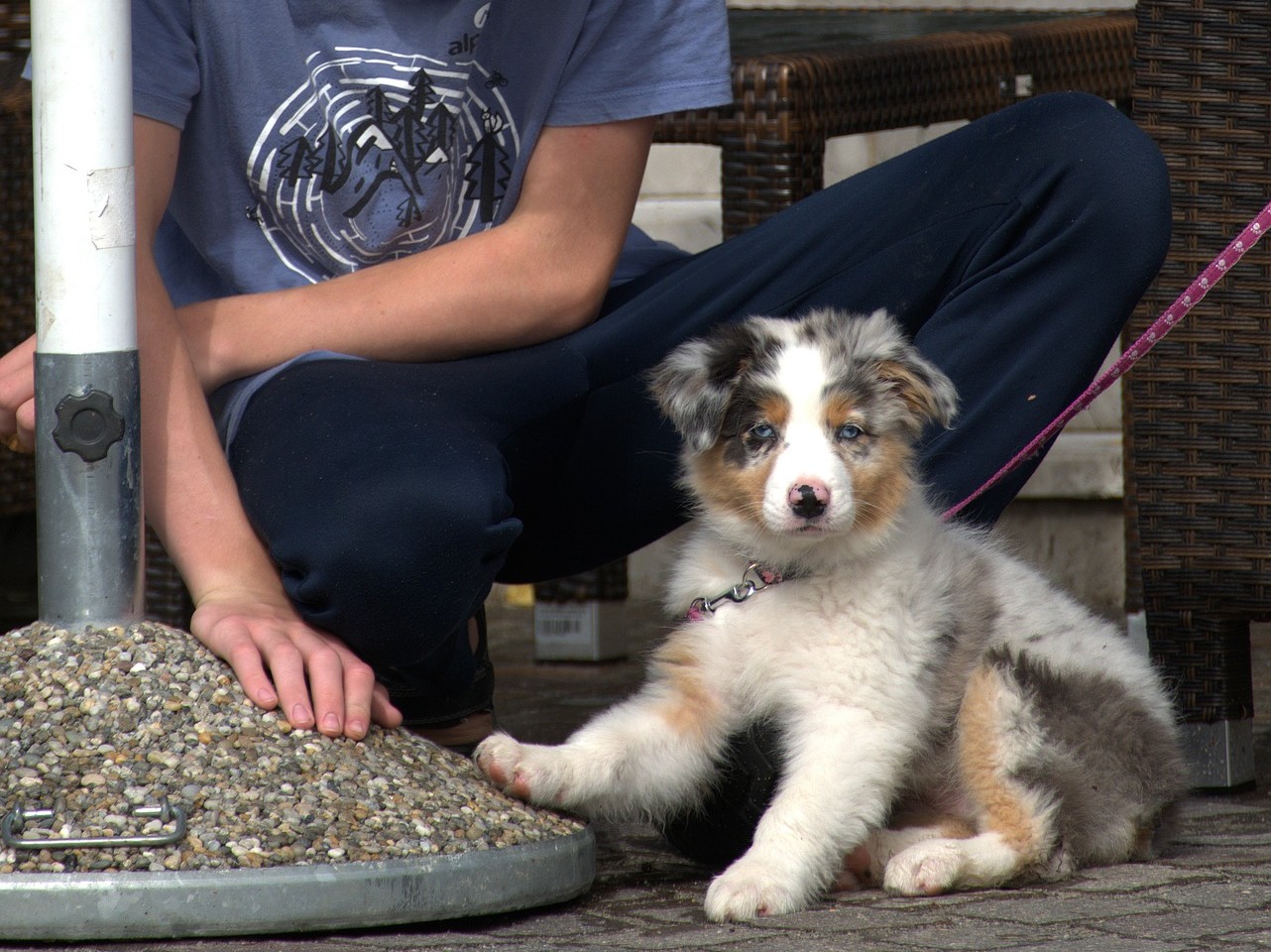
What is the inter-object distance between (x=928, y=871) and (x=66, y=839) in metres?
1.22

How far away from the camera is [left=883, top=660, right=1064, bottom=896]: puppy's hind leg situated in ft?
8.22

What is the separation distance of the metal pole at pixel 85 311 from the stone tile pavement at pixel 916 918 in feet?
1.78

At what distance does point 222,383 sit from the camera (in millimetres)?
2926

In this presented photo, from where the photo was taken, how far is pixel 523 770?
2527 mm

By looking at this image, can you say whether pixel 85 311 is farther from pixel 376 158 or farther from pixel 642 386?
pixel 642 386

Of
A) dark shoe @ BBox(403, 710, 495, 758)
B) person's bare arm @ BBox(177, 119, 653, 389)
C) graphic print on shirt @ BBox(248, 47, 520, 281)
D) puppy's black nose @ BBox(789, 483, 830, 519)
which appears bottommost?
dark shoe @ BBox(403, 710, 495, 758)

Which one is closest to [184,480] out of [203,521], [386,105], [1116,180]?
[203,521]

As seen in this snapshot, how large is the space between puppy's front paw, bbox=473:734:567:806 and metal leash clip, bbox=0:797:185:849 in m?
0.53

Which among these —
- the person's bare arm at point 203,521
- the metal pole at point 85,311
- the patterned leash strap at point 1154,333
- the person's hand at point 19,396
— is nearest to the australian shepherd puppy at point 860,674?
the patterned leash strap at point 1154,333

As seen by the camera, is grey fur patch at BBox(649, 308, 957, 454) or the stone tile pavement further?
grey fur patch at BBox(649, 308, 957, 454)

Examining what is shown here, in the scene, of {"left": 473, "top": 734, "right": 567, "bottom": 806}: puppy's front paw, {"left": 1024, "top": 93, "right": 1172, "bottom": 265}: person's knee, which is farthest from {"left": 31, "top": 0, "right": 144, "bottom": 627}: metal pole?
{"left": 1024, "top": 93, "right": 1172, "bottom": 265}: person's knee

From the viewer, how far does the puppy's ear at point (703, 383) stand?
2742 millimetres

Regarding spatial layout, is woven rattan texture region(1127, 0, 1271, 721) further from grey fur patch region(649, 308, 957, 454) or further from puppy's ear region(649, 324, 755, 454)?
puppy's ear region(649, 324, 755, 454)

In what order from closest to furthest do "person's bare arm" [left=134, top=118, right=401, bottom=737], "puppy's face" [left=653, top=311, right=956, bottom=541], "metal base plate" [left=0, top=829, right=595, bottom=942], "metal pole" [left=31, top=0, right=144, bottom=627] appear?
"metal base plate" [left=0, top=829, right=595, bottom=942] < "metal pole" [left=31, top=0, right=144, bottom=627] < "person's bare arm" [left=134, top=118, right=401, bottom=737] < "puppy's face" [left=653, top=311, right=956, bottom=541]
